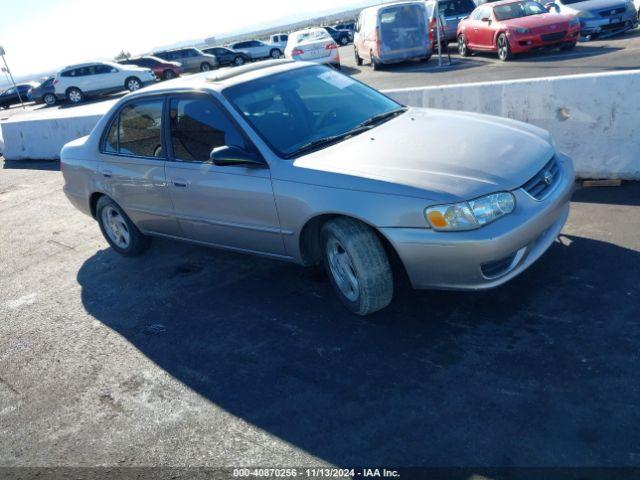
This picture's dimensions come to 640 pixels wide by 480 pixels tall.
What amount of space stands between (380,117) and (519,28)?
41.5ft

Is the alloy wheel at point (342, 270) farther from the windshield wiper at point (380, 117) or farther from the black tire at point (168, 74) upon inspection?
the black tire at point (168, 74)

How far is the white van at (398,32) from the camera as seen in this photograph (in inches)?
688

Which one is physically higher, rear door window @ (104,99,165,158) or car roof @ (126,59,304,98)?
car roof @ (126,59,304,98)

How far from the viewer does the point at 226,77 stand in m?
4.84

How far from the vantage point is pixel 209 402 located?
3549 millimetres

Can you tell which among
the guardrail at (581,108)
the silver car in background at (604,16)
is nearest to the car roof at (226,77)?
the guardrail at (581,108)

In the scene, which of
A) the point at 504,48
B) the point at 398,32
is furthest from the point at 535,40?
the point at 398,32

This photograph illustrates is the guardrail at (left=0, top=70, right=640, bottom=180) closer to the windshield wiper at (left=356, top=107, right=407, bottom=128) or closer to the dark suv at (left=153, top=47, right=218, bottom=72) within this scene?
the windshield wiper at (left=356, top=107, right=407, bottom=128)

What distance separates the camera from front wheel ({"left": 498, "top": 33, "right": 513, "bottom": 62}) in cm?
1571

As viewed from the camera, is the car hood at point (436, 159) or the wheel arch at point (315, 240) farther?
the wheel arch at point (315, 240)

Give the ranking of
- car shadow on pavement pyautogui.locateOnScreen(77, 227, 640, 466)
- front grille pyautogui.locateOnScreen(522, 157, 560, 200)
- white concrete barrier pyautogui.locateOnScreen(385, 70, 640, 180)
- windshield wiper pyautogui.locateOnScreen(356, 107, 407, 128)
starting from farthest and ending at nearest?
white concrete barrier pyautogui.locateOnScreen(385, 70, 640, 180) → windshield wiper pyautogui.locateOnScreen(356, 107, 407, 128) → front grille pyautogui.locateOnScreen(522, 157, 560, 200) → car shadow on pavement pyautogui.locateOnScreen(77, 227, 640, 466)

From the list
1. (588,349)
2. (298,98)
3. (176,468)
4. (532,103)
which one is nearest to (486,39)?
(532,103)

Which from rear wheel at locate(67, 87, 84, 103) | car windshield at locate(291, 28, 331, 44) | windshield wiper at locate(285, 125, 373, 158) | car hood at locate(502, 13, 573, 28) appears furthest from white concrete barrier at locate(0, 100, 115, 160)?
rear wheel at locate(67, 87, 84, 103)

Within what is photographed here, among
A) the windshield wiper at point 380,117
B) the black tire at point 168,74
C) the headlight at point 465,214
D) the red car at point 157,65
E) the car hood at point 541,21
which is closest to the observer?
the headlight at point 465,214
